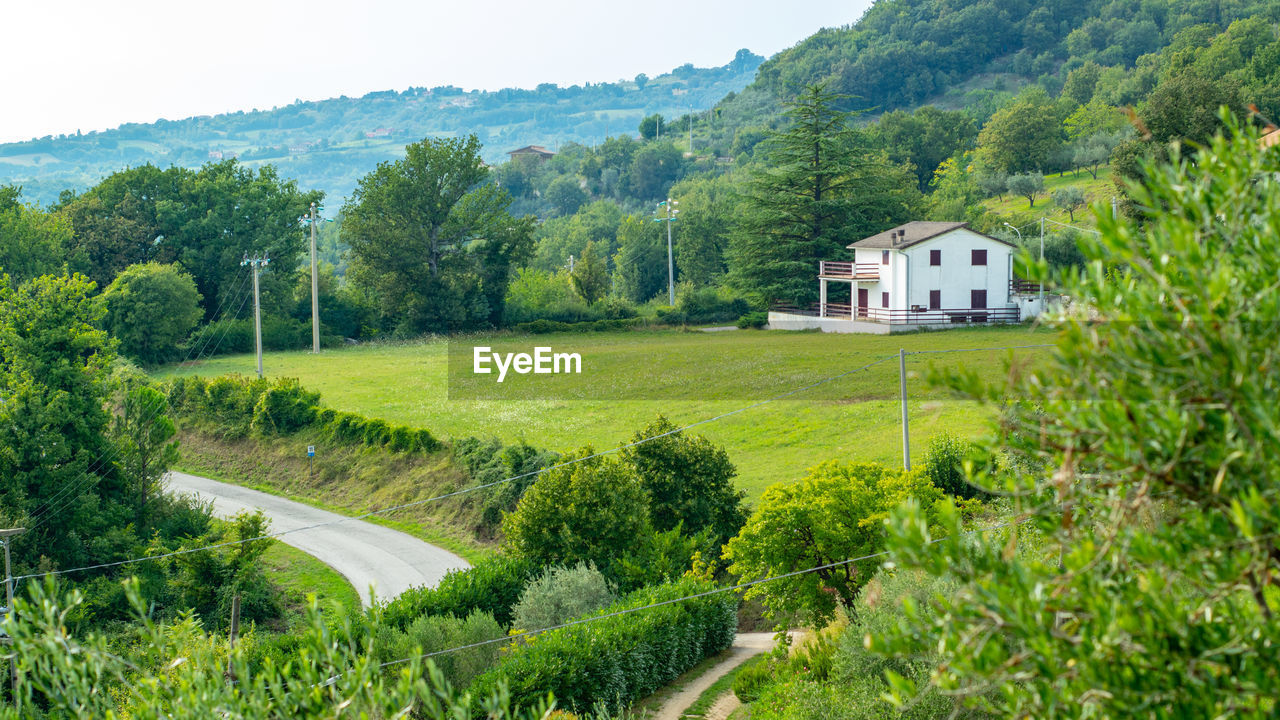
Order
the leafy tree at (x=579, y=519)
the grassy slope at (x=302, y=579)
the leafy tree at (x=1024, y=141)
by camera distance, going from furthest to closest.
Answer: the leafy tree at (x=1024, y=141), the grassy slope at (x=302, y=579), the leafy tree at (x=579, y=519)

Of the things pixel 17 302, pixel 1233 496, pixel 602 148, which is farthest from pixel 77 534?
pixel 602 148

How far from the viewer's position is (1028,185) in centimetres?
8494

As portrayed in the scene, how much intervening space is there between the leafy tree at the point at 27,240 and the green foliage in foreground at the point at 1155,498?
6865cm

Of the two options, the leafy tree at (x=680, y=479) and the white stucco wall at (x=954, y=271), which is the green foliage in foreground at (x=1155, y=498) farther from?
the white stucco wall at (x=954, y=271)

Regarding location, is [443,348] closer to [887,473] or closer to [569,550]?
[569,550]

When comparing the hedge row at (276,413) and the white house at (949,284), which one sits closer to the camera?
the hedge row at (276,413)

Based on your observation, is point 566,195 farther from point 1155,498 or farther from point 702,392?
point 1155,498

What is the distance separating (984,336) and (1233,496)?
45067 mm

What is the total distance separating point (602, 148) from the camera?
177875mm

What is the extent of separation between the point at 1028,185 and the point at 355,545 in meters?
70.6

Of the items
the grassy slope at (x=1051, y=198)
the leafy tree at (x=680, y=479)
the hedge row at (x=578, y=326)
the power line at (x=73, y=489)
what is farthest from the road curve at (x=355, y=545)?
the grassy slope at (x=1051, y=198)

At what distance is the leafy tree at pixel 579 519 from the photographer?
23812 mm

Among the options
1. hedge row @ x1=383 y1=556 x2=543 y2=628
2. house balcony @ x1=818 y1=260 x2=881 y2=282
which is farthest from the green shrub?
house balcony @ x1=818 y1=260 x2=881 y2=282

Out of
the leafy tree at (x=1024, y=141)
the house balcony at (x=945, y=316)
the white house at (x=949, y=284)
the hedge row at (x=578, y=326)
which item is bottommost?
the hedge row at (x=578, y=326)
